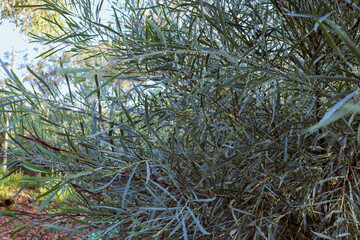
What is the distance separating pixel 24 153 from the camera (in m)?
0.79

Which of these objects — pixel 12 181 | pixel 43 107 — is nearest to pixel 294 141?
pixel 43 107

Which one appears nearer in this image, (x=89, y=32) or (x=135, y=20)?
(x=89, y=32)

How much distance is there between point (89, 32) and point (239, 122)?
0.55m

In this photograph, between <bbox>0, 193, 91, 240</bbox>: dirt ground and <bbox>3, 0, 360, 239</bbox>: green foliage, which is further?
<bbox>0, 193, 91, 240</bbox>: dirt ground

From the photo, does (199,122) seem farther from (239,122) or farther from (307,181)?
(307,181)

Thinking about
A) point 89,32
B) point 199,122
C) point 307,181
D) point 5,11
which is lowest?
point 307,181

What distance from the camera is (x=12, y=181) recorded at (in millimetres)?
6426

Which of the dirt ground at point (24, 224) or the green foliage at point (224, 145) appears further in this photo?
the dirt ground at point (24, 224)

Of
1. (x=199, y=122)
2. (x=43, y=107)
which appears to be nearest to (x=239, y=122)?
(x=199, y=122)

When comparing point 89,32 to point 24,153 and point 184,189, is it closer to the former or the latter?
point 24,153

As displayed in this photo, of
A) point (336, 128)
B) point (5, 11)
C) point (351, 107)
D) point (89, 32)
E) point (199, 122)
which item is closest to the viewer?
point (351, 107)

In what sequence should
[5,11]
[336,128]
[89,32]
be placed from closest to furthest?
[336,128] < [89,32] < [5,11]

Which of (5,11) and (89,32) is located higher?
(5,11)

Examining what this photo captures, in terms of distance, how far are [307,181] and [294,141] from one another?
0.12 meters
